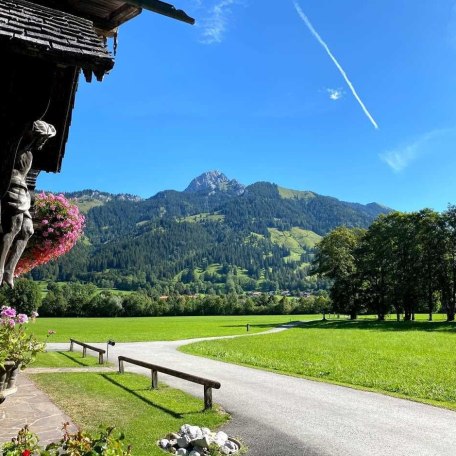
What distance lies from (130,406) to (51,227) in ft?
18.2

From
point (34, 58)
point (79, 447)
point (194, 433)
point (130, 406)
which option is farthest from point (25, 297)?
point (34, 58)

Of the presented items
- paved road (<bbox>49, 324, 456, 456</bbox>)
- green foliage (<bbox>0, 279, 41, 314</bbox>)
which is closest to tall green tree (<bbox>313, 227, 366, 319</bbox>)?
paved road (<bbox>49, 324, 456, 456</bbox>)

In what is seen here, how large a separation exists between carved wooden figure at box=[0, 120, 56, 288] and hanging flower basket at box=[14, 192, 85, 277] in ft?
15.2

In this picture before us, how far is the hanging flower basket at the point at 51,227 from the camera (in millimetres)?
9102

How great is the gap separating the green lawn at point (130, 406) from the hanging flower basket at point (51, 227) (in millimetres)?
3794

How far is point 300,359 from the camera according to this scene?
2434 centimetres

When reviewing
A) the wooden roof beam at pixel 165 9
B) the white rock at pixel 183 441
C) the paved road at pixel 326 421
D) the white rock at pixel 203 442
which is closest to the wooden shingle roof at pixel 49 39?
the wooden roof beam at pixel 165 9

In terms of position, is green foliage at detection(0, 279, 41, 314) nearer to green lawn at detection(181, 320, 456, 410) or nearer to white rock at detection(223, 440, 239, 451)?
green lawn at detection(181, 320, 456, 410)

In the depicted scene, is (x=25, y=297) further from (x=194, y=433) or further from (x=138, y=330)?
(x=194, y=433)

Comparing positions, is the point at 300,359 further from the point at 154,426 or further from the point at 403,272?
the point at 403,272

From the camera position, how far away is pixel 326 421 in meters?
10.4

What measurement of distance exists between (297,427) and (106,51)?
8.85m

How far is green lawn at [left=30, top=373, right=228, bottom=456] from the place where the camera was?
9438 millimetres

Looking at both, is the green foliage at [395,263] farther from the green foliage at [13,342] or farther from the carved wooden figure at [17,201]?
the carved wooden figure at [17,201]
